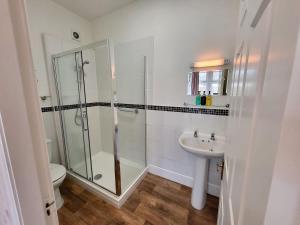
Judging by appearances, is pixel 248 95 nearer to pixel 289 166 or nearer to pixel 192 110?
pixel 289 166

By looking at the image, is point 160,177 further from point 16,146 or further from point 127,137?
point 16,146

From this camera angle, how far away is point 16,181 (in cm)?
44

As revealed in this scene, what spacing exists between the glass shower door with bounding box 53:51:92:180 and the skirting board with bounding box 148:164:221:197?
1024 mm

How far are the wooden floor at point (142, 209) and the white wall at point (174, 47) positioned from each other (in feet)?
1.02

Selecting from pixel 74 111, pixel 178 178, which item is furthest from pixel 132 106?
pixel 178 178

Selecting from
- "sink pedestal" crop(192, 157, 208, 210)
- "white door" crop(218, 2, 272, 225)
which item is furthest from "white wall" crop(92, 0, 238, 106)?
"white door" crop(218, 2, 272, 225)

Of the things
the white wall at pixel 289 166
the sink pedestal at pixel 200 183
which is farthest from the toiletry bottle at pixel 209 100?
the white wall at pixel 289 166

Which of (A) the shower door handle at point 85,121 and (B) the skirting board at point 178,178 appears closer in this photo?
(B) the skirting board at point 178,178

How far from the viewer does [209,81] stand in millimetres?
1698

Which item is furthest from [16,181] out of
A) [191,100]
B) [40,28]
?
[40,28]

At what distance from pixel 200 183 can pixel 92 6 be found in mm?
2835

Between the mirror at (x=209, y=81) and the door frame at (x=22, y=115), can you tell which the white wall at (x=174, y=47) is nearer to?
the mirror at (x=209, y=81)

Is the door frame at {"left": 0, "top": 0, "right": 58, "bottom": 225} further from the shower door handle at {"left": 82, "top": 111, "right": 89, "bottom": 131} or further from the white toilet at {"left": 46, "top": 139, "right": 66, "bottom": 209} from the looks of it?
the shower door handle at {"left": 82, "top": 111, "right": 89, "bottom": 131}

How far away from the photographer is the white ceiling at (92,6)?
192 cm
